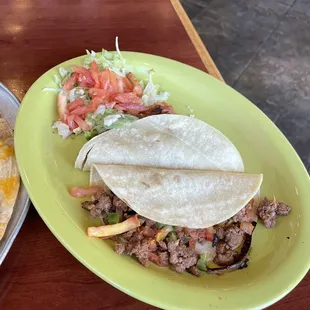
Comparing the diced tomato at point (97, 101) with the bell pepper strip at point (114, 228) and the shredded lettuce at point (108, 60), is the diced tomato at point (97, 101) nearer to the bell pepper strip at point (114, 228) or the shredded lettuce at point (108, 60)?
the shredded lettuce at point (108, 60)

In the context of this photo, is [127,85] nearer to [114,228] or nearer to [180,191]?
[180,191]

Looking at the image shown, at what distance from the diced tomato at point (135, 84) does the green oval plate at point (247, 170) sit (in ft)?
0.14

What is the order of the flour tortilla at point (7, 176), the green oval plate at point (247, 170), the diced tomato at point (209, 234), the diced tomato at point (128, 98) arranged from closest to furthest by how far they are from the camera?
the green oval plate at point (247, 170) → the flour tortilla at point (7, 176) → the diced tomato at point (209, 234) → the diced tomato at point (128, 98)

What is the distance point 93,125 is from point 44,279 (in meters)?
0.61

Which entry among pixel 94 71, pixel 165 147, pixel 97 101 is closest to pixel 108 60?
pixel 94 71

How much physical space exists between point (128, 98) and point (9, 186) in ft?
2.00

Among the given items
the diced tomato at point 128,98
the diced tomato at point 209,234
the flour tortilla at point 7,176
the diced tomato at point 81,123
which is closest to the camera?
the flour tortilla at point 7,176

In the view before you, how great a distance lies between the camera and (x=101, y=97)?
1700 millimetres

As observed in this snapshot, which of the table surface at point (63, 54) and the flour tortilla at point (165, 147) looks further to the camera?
the flour tortilla at point (165, 147)

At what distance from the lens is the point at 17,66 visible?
1.80 m

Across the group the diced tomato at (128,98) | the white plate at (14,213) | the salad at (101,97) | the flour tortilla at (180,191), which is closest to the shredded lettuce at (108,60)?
the salad at (101,97)

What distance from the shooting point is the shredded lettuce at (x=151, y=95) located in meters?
1.75

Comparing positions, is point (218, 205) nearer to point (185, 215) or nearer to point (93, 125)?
point (185, 215)

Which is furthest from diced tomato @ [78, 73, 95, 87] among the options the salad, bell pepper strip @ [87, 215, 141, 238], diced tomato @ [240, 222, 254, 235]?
diced tomato @ [240, 222, 254, 235]
